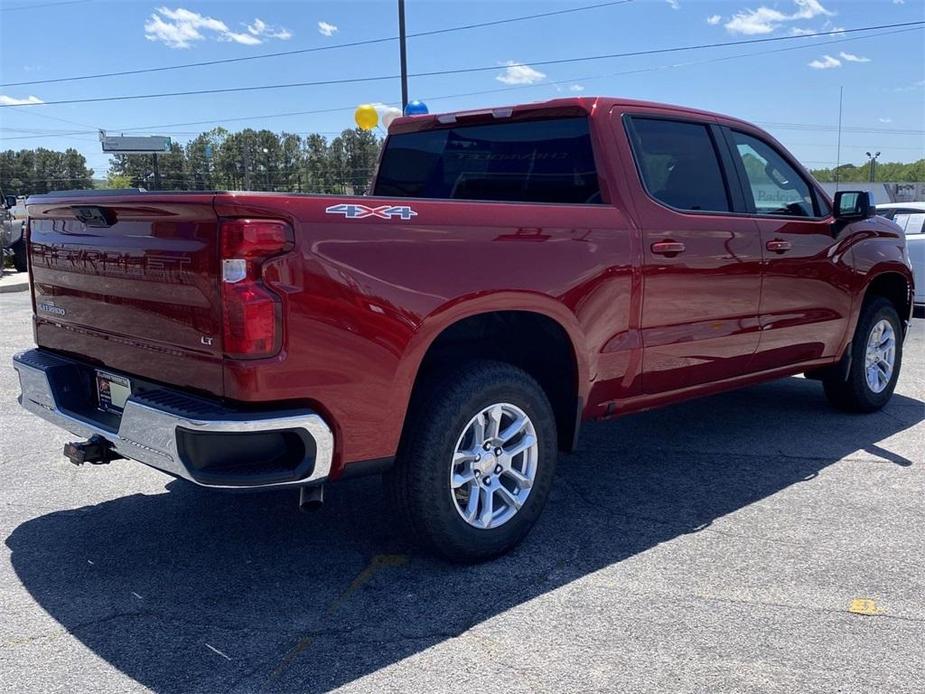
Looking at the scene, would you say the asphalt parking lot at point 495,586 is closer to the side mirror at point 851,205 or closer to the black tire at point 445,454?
the black tire at point 445,454

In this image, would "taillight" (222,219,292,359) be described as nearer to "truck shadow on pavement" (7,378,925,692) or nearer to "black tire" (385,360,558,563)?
"black tire" (385,360,558,563)

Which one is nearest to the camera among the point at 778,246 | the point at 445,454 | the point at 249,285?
the point at 249,285

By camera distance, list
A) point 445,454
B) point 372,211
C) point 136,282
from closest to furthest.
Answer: point 372,211, point 136,282, point 445,454

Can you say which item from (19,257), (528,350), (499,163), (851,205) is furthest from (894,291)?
(19,257)

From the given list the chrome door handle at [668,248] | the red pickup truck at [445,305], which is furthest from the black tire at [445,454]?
the chrome door handle at [668,248]

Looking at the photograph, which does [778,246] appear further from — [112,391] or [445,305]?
[112,391]

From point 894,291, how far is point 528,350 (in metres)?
3.71

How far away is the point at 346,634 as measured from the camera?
311 centimetres

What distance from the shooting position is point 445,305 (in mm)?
3350

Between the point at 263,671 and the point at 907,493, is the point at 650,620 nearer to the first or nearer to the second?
the point at 263,671

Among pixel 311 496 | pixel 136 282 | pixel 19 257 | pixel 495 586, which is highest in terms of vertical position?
pixel 136 282

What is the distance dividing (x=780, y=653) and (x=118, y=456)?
2.65 m

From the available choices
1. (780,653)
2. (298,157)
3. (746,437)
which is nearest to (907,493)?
(746,437)

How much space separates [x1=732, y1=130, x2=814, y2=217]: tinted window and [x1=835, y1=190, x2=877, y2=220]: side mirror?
7.4 inches
